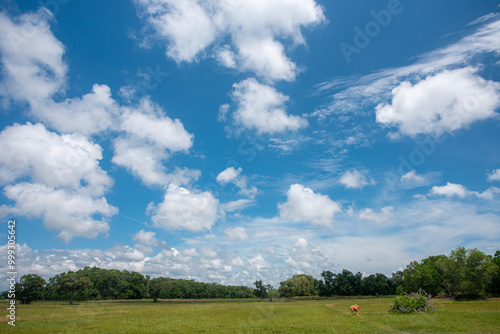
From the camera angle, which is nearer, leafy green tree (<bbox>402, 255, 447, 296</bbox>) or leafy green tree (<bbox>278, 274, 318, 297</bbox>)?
leafy green tree (<bbox>402, 255, 447, 296</bbox>)

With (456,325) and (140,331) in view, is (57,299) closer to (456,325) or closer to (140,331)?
(140,331)

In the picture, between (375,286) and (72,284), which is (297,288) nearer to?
(375,286)

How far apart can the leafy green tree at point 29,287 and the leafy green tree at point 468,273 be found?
115 m

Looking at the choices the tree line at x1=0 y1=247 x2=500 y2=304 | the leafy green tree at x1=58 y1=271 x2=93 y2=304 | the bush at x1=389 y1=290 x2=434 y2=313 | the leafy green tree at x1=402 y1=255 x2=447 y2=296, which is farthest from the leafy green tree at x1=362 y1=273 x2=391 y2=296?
the leafy green tree at x1=58 y1=271 x2=93 y2=304

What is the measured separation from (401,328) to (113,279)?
423 feet

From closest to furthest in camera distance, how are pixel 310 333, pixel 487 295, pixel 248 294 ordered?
pixel 310 333 → pixel 487 295 → pixel 248 294

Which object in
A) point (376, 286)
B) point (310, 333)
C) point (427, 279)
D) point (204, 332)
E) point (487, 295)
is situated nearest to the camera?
point (310, 333)

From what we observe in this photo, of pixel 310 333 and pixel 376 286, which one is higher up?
pixel 310 333

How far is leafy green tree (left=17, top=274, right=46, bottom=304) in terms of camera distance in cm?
7500

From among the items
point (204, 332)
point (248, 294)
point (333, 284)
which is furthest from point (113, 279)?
point (204, 332)

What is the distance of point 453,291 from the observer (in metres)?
67.3

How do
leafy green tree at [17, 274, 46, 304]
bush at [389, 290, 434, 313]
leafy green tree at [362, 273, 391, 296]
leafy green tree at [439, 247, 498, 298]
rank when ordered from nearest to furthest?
bush at [389, 290, 434, 313] < leafy green tree at [439, 247, 498, 298] < leafy green tree at [17, 274, 46, 304] < leafy green tree at [362, 273, 391, 296]

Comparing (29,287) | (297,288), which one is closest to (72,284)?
(29,287)

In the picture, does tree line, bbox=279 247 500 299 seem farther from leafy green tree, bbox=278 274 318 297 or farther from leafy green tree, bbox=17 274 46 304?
leafy green tree, bbox=17 274 46 304
